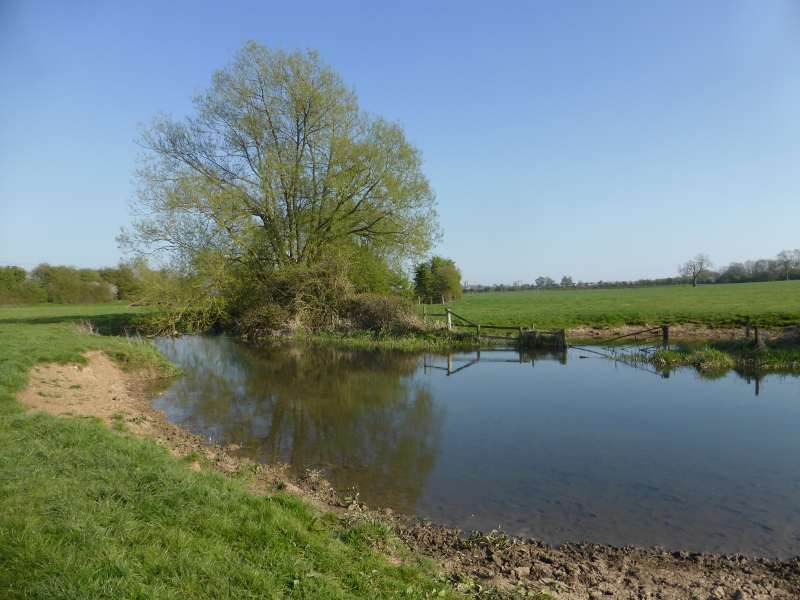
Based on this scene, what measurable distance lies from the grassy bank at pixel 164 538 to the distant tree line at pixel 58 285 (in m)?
68.9

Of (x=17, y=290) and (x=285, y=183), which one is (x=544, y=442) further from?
(x=17, y=290)

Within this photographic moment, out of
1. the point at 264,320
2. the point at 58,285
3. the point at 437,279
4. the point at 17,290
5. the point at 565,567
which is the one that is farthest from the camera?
the point at 58,285

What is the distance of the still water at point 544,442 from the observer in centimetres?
635

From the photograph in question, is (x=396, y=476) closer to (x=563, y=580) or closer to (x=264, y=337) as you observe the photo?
(x=563, y=580)

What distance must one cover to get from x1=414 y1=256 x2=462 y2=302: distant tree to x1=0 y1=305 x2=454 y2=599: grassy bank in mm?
52276

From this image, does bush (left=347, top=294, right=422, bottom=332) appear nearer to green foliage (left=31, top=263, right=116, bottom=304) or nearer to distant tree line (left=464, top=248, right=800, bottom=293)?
green foliage (left=31, top=263, right=116, bottom=304)

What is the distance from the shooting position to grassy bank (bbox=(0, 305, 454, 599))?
11.8ft

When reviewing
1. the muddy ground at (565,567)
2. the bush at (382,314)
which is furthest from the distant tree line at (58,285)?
the muddy ground at (565,567)

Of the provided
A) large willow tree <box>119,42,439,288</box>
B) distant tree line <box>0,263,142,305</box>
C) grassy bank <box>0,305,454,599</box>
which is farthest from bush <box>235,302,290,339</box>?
distant tree line <box>0,263,142,305</box>

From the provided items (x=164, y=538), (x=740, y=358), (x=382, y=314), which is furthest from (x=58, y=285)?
(x=740, y=358)

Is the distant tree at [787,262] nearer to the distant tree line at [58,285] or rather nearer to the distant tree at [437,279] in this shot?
the distant tree at [437,279]

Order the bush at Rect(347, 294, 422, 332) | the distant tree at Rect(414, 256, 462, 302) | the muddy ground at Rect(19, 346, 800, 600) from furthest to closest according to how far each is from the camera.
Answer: the distant tree at Rect(414, 256, 462, 302) → the bush at Rect(347, 294, 422, 332) → the muddy ground at Rect(19, 346, 800, 600)

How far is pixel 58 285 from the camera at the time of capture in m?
71.1

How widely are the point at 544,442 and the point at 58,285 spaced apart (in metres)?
82.7
